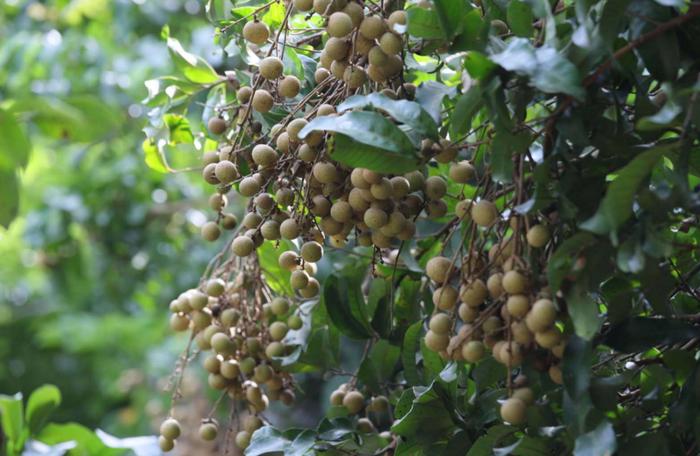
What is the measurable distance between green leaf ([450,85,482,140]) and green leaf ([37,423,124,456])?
0.76 metres

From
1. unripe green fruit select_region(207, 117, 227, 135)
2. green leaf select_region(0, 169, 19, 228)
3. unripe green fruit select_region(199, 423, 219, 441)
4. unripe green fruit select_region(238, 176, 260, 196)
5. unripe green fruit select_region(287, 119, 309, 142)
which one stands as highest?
unripe green fruit select_region(287, 119, 309, 142)

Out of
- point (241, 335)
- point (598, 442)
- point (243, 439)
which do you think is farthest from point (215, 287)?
point (598, 442)

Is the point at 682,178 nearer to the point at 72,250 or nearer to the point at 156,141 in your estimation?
the point at 156,141

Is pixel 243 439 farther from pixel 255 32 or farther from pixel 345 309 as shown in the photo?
pixel 255 32

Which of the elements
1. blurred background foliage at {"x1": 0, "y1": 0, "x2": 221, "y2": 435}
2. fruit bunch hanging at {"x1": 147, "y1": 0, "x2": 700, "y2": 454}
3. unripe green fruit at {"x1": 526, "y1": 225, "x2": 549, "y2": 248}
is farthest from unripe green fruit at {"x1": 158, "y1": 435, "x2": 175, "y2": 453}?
Answer: blurred background foliage at {"x1": 0, "y1": 0, "x2": 221, "y2": 435}

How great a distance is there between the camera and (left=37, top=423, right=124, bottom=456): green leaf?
123cm

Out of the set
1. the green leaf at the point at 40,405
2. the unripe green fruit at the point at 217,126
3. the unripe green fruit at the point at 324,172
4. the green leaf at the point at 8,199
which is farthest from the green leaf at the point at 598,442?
the green leaf at the point at 40,405

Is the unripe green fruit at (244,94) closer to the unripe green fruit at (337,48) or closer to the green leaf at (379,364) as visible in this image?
the unripe green fruit at (337,48)

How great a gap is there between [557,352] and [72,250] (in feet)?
8.14

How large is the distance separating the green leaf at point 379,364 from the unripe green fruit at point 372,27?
38 cm

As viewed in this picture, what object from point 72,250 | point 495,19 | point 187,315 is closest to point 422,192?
point 495,19

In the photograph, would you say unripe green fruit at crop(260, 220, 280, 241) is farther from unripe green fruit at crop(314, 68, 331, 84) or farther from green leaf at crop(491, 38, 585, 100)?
green leaf at crop(491, 38, 585, 100)

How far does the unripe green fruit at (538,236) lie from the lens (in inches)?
24.3

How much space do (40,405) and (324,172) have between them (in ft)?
2.41
